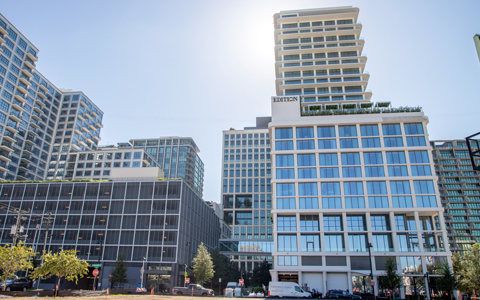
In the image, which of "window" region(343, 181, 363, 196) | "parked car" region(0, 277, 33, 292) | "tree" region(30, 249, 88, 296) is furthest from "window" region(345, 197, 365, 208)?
"parked car" region(0, 277, 33, 292)

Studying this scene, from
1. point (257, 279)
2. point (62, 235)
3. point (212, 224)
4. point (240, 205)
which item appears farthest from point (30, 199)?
point (240, 205)

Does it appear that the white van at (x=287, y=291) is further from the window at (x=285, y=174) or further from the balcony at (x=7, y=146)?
the balcony at (x=7, y=146)

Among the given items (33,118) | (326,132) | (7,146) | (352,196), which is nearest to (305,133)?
(326,132)

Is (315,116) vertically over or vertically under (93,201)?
over

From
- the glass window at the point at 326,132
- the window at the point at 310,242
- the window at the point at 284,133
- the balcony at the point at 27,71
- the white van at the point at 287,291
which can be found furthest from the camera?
the balcony at the point at 27,71

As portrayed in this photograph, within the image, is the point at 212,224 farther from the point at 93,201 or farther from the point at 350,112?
the point at 350,112

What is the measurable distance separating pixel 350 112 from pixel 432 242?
26280 millimetres

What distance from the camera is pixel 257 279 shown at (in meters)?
81.6

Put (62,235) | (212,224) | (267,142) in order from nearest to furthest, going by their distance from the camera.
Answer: (62,235)
(212,224)
(267,142)

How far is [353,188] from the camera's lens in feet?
198

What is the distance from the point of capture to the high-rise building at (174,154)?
155 meters

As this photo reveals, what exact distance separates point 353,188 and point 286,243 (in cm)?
1499

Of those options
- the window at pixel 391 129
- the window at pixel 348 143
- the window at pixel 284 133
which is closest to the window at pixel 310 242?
the window at pixel 348 143

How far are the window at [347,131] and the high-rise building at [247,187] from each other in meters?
62.6
